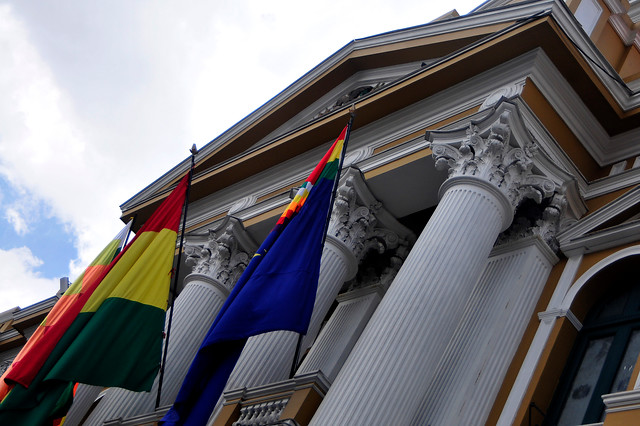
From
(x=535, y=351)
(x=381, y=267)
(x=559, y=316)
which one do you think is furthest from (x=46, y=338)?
(x=559, y=316)

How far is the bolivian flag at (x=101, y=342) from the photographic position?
11.8m

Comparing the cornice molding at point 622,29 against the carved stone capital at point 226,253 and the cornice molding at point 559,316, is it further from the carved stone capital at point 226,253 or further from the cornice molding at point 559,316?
the carved stone capital at point 226,253

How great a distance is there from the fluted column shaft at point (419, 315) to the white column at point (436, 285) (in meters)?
0.01

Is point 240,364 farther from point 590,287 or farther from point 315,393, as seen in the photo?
point 590,287

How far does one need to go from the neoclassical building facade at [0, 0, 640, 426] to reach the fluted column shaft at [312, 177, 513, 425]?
0.09ft

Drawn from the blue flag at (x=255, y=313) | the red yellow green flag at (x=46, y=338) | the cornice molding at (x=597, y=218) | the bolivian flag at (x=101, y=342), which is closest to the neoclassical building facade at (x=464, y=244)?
the cornice molding at (x=597, y=218)

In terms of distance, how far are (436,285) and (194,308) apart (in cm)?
702

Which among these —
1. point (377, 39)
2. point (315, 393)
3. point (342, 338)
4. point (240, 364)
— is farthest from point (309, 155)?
point (315, 393)

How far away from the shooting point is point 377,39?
17.5m

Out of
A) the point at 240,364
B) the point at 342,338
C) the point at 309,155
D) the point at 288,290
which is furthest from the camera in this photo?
the point at 309,155

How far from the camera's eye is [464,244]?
443 inches

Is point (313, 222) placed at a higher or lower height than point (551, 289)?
lower

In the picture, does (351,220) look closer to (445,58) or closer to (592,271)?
(445,58)

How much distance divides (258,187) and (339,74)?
10.7 ft
